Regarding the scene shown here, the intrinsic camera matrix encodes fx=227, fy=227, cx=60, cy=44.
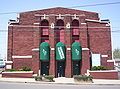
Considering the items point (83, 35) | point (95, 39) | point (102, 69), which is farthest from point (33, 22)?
point (102, 69)

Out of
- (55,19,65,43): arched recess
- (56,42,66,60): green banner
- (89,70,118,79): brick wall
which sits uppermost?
(55,19,65,43): arched recess

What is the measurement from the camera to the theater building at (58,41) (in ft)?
135

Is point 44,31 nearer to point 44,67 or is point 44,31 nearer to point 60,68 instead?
point 44,67

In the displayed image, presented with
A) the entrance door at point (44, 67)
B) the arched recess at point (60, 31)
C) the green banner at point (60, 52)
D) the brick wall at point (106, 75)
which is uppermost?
A: the arched recess at point (60, 31)

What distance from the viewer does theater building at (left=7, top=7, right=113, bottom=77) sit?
4119cm

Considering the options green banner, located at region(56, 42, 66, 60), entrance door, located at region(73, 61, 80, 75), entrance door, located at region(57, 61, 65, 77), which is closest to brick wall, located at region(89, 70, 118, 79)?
entrance door, located at region(73, 61, 80, 75)

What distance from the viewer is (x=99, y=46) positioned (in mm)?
44969

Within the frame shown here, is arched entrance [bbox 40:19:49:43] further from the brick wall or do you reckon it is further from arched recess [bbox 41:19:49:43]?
the brick wall

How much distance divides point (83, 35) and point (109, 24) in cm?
664

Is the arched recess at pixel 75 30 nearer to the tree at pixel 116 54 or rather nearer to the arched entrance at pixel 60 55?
the arched entrance at pixel 60 55

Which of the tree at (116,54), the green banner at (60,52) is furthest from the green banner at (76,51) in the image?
the tree at (116,54)

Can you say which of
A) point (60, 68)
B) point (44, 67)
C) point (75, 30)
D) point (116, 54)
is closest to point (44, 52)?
point (44, 67)

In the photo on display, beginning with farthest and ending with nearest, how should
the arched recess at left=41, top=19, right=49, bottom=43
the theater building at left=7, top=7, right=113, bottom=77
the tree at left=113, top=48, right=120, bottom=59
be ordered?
the tree at left=113, top=48, right=120, bottom=59
the arched recess at left=41, top=19, right=49, bottom=43
the theater building at left=7, top=7, right=113, bottom=77

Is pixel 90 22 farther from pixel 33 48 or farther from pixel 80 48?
pixel 33 48
